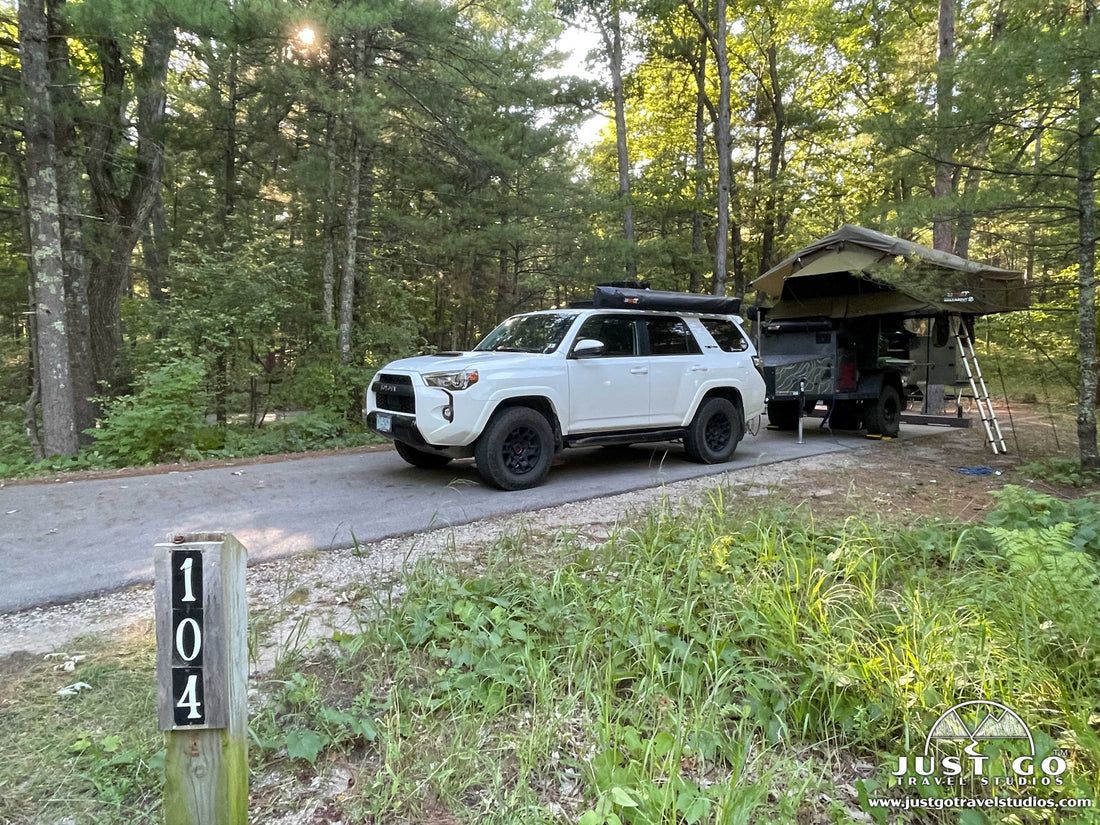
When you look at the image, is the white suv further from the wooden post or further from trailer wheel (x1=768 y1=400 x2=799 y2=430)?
the wooden post

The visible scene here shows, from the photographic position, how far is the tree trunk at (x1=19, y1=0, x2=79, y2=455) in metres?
8.44

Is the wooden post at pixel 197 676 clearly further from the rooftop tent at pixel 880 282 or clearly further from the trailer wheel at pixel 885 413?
the trailer wheel at pixel 885 413

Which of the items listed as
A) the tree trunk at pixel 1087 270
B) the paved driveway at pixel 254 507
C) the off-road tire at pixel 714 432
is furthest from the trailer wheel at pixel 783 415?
the tree trunk at pixel 1087 270

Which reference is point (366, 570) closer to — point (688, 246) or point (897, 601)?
point (897, 601)

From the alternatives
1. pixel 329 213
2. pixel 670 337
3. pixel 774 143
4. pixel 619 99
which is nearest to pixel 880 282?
pixel 670 337

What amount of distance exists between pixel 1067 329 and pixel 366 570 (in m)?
9.35

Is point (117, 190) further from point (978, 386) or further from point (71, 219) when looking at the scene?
point (978, 386)

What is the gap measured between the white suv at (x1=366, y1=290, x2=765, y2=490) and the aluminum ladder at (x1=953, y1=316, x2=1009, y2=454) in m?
3.56

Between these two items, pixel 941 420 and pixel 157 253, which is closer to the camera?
pixel 941 420

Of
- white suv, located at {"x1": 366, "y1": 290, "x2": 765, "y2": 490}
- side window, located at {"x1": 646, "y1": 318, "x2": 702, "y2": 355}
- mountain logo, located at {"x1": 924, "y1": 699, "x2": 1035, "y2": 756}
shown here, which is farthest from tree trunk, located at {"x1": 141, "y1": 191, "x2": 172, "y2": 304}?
mountain logo, located at {"x1": 924, "y1": 699, "x2": 1035, "y2": 756}

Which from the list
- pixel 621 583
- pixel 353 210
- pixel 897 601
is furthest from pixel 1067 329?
pixel 353 210

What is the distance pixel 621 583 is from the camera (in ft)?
10.8

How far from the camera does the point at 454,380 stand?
5.93 m

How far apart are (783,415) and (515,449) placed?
22.4 ft
